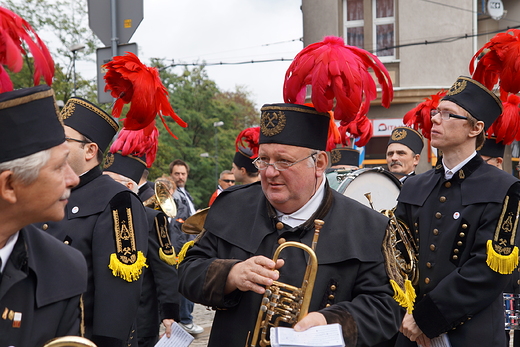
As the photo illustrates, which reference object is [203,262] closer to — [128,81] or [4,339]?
[4,339]

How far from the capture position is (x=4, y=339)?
2.36 metres

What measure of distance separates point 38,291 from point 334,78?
6.14ft

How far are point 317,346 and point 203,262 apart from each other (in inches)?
33.6

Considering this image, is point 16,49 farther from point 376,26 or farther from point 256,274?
point 376,26

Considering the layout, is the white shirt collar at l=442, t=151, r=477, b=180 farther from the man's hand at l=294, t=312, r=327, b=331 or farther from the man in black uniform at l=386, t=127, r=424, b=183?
the man in black uniform at l=386, t=127, r=424, b=183

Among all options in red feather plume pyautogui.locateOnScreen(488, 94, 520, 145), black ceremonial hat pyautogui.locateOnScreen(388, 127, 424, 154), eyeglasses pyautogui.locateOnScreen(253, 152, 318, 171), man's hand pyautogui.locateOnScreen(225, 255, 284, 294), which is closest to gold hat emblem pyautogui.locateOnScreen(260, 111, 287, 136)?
eyeglasses pyautogui.locateOnScreen(253, 152, 318, 171)

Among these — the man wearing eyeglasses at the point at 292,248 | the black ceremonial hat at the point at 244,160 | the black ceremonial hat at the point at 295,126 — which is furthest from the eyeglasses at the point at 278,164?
the black ceremonial hat at the point at 244,160

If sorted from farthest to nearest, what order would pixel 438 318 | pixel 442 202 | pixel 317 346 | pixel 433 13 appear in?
pixel 433 13
pixel 442 202
pixel 438 318
pixel 317 346

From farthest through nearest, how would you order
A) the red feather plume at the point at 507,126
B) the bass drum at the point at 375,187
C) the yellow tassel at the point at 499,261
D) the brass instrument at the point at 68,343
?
1. the bass drum at the point at 375,187
2. the red feather plume at the point at 507,126
3. the yellow tassel at the point at 499,261
4. the brass instrument at the point at 68,343

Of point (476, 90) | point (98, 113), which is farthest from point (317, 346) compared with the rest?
point (476, 90)

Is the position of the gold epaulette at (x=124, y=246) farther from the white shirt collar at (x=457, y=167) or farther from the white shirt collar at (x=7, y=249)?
the white shirt collar at (x=457, y=167)

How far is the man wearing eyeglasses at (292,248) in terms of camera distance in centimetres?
325

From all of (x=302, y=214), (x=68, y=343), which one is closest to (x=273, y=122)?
(x=302, y=214)

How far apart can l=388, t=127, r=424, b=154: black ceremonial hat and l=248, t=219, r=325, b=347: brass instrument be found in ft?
16.9
